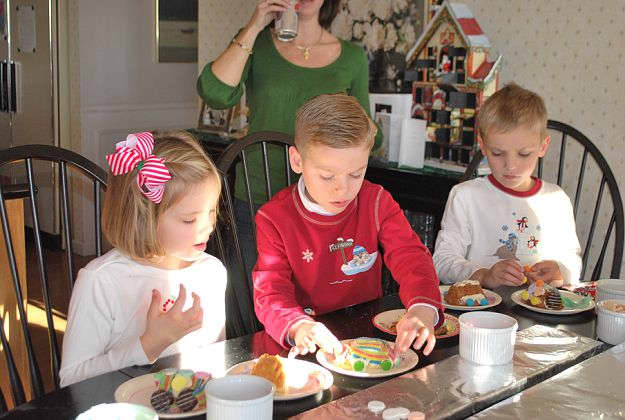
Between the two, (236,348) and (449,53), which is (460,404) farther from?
(449,53)

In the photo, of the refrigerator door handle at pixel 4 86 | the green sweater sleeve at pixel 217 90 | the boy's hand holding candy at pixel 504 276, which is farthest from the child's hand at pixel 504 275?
the refrigerator door handle at pixel 4 86

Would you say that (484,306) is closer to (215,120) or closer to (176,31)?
(215,120)

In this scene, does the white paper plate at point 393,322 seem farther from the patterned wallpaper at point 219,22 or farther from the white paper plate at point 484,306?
the patterned wallpaper at point 219,22

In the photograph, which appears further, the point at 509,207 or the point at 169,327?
the point at 509,207

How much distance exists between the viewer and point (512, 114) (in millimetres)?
2279

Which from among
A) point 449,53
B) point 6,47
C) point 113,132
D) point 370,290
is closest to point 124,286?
point 370,290

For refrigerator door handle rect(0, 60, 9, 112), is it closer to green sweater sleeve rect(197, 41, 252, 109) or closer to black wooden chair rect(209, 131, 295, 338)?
green sweater sleeve rect(197, 41, 252, 109)

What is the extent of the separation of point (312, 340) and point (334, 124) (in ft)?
1.58

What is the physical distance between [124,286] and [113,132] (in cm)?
387

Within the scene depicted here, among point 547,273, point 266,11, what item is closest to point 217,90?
point 266,11

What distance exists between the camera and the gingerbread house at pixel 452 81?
9.77 feet

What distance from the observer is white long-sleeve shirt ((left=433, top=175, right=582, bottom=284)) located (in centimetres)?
236

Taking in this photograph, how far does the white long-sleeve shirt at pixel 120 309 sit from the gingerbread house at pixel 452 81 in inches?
61.2

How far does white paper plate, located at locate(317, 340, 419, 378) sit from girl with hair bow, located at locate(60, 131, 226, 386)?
27cm
